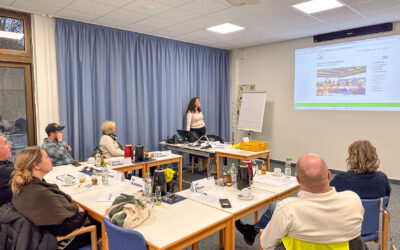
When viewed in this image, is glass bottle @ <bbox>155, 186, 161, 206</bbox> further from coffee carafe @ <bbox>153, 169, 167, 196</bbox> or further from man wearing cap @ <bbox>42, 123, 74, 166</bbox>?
man wearing cap @ <bbox>42, 123, 74, 166</bbox>

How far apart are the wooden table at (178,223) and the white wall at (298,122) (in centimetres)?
432

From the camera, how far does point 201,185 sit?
2.41 m

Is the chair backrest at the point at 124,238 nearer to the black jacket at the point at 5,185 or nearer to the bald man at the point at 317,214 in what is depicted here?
the bald man at the point at 317,214

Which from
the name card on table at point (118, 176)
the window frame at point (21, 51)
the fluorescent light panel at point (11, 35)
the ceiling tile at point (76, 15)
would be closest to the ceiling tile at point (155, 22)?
the ceiling tile at point (76, 15)

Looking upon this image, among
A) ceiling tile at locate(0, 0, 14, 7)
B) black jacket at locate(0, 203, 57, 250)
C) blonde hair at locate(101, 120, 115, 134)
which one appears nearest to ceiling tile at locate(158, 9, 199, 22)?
blonde hair at locate(101, 120, 115, 134)

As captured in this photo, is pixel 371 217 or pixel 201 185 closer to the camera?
pixel 371 217

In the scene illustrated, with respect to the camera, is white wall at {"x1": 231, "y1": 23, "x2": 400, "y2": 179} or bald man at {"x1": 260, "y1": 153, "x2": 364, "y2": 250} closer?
bald man at {"x1": 260, "y1": 153, "x2": 364, "y2": 250}

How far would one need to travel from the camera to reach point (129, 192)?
7.75 ft

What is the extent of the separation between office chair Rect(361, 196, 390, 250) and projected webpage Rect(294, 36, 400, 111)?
11.5ft

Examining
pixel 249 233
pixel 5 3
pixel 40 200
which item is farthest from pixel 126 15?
pixel 249 233

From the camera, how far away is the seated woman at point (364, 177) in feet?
6.68

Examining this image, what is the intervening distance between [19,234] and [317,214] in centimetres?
159

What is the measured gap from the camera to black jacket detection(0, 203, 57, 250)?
5.06ft

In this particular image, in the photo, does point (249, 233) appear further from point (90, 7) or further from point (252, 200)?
point (90, 7)
